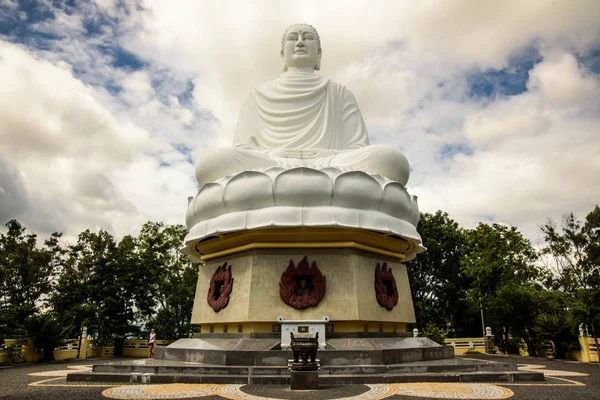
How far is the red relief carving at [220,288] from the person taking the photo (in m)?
10.2

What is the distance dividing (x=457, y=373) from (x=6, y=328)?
43.7ft

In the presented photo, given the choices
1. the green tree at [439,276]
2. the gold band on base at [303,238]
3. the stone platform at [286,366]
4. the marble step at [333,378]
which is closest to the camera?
the marble step at [333,378]

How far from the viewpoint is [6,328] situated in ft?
46.9

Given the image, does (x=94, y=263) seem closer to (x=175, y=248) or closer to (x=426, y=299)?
(x=175, y=248)

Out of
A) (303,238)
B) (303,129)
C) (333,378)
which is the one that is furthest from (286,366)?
(303,129)

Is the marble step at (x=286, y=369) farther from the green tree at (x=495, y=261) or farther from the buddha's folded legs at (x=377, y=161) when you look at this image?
the green tree at (x=495, y=261)

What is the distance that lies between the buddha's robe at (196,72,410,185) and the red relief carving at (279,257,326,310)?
9.42ft

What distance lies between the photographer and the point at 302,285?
385 inches

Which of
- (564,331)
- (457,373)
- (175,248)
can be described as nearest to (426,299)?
(564,331)

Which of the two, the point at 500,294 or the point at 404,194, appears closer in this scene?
the point at 404,194

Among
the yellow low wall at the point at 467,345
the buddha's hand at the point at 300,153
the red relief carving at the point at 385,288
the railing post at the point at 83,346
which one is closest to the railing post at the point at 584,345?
the yellow low wall at the point at 467,345

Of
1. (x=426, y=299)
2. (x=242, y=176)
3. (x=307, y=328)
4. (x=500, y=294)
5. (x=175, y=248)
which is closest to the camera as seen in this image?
(x=307, y=328)

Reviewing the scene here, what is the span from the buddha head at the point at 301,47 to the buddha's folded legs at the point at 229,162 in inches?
207

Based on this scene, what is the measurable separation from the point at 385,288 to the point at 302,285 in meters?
2.02
